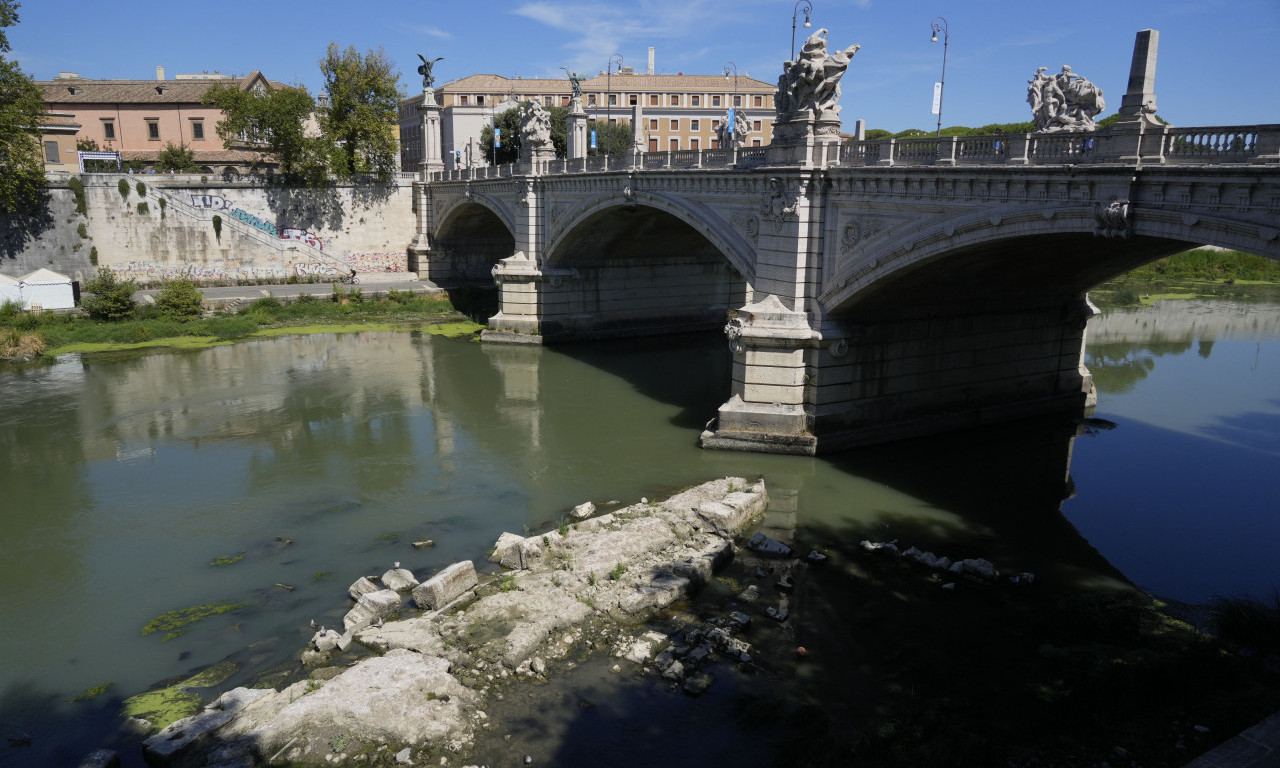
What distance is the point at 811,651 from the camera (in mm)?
12266

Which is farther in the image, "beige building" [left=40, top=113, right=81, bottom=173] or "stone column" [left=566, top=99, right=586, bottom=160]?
"beige building" [left=40, top=113, right=81, bottom=173]

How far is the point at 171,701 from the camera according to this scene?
11.1 metres

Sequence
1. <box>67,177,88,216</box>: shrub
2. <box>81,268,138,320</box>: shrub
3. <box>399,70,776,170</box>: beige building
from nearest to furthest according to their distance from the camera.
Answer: <box>81,268,138,320</box>: shrub < <box>67,177,88,216</box>: shrub < <box>399,70,776,170</box>: beige building

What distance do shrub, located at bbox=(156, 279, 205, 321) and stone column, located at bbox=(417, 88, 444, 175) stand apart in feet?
53.2

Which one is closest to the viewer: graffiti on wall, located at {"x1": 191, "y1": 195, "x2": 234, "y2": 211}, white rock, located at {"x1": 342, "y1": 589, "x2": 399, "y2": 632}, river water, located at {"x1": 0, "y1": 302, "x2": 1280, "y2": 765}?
white rock, located at {"x1": 342, "y1": 589, "x2": 399, "y2": 632}

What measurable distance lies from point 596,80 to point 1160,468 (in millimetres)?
70616

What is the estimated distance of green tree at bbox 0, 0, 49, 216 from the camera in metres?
36.8

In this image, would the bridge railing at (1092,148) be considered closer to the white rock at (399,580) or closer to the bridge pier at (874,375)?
the bridge pier at (874,375)

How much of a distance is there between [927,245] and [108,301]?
110 ft

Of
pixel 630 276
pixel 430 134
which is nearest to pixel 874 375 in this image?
pixel 630 276

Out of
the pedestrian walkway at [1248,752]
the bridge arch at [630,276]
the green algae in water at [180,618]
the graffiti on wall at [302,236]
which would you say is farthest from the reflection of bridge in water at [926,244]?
the graffiti on wall at [302,236]

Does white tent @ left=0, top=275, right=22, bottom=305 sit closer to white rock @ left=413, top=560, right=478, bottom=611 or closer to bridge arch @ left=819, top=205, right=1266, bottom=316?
white rock @ left=413, top=560, right=478, bottom=611

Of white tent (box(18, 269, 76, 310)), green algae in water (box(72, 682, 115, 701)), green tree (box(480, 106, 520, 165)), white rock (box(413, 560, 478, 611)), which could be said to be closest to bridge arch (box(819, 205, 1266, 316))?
white rock (box(413, 560, 478, 611))

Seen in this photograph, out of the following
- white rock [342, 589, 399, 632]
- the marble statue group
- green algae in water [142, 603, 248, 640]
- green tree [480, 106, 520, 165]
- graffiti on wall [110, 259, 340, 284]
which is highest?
green tree [480, 106, 520, 165]
